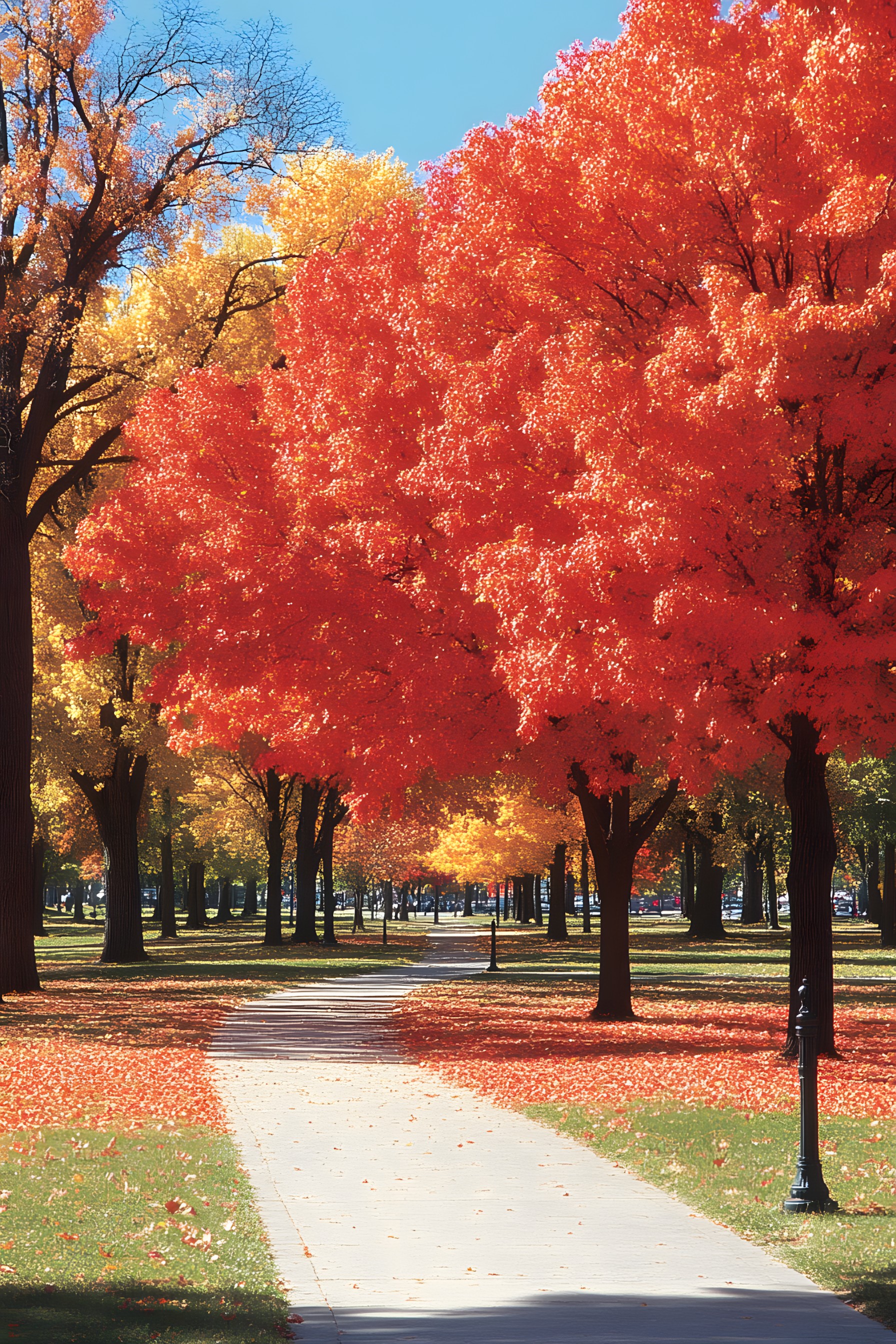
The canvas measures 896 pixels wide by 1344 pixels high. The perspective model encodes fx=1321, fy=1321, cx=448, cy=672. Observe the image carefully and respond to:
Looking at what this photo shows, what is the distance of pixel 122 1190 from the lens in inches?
325

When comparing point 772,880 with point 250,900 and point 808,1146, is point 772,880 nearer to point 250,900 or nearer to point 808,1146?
point 250,900

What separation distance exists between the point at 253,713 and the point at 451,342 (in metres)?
6.37

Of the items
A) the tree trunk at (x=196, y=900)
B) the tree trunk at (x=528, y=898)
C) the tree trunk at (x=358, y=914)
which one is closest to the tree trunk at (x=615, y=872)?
the tree trunk at (x=358, y=914)

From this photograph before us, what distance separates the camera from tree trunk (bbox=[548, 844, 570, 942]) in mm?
54125

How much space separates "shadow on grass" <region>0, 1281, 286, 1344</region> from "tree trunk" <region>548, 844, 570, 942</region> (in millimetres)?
47728

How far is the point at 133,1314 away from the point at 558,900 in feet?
165

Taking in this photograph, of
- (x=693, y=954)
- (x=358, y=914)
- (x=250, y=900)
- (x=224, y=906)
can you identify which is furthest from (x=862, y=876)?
(x=693, y=954)

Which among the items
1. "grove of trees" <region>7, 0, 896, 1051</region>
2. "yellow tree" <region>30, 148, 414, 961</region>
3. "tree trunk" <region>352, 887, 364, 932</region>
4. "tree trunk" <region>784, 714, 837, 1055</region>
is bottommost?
"tree trunk" <region>352, 887, 364, 932</region>

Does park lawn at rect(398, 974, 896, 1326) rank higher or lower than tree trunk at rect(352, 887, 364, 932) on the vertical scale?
higher

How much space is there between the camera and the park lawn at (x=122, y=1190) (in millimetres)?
5684

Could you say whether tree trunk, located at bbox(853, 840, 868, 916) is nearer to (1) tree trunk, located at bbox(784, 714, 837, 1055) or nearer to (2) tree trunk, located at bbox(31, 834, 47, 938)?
(2) tree trunk, located at bbox(31, 834, 47, 938)

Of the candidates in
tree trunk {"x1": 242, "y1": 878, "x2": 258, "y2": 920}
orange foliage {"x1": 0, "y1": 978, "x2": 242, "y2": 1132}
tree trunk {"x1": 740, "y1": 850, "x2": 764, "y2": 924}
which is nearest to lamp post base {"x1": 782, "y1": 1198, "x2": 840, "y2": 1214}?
orange foliage {"x1": 0, "y1": 978, "x2": 242, "y2": 1132}

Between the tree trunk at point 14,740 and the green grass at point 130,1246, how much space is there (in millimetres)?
13042

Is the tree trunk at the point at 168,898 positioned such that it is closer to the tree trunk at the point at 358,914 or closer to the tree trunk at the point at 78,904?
the tree trunk at the point at 358,914
